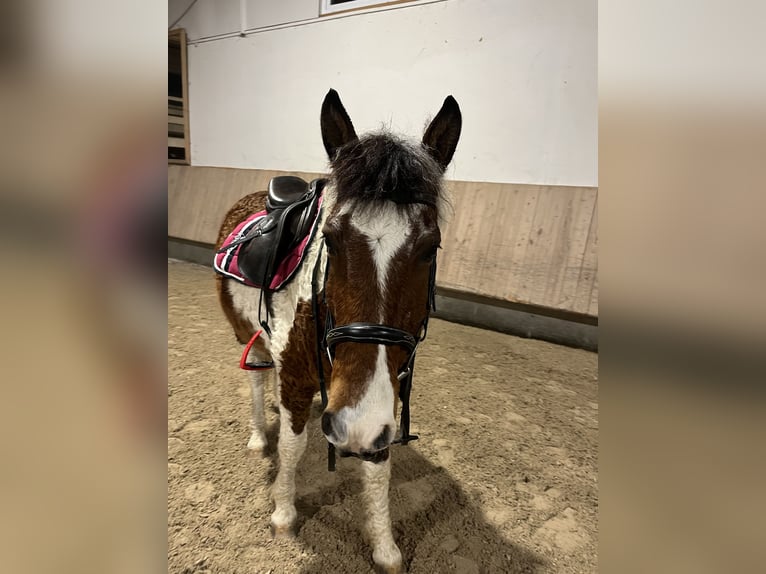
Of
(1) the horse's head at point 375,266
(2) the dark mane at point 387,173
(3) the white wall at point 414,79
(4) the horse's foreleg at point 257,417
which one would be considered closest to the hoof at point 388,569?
(1) the horse's head at point 375,266

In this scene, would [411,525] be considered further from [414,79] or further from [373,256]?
[414,79]

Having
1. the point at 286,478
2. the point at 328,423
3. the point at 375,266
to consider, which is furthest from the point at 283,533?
the point at 375,266

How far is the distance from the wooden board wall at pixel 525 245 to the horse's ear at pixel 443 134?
221 centimetres

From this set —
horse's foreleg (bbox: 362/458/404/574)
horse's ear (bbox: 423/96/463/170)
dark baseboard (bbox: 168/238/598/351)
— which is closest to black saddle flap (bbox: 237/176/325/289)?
horse's ear (bbox: 423/96/463/170)

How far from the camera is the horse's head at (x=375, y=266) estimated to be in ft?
3.21

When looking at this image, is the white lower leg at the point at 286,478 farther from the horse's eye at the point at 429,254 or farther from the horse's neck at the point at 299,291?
the horse's eye at the point at 429,254

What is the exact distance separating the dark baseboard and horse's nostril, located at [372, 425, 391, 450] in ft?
10.3

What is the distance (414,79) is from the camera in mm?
4461

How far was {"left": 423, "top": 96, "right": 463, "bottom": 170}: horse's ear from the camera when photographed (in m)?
1.24
